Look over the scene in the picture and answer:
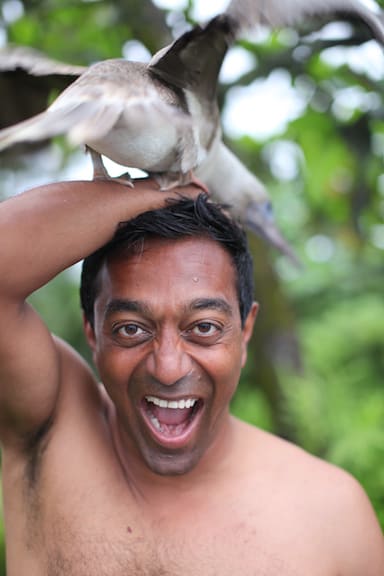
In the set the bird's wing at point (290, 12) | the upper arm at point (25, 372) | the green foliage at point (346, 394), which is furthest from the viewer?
the green foliage at point (346, 394)

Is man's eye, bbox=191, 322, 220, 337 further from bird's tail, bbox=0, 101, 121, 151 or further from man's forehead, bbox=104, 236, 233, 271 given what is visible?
bird's tail, bbox=0, 101, 121, 151

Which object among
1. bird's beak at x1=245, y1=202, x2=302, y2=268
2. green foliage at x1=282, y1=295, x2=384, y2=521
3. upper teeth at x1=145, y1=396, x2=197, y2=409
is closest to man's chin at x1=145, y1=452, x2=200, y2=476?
upper teeth at x1=145, y1=396, x2=197, y2=409

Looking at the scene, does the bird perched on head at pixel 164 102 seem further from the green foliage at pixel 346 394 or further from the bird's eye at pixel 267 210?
the green foliage at pixel 346 394

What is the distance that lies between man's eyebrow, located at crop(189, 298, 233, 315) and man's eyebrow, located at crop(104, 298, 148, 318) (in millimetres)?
99

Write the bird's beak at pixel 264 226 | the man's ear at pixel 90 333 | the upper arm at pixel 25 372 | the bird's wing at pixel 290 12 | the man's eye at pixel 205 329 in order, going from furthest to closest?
the bird's beak at pixel 264 226
the man's ear at pixel 90 333
the man's eye at pixel 205 329
the upper arm at pixel 25 372
the bird's wing at pixel 290 12

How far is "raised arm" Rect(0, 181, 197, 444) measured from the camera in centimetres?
138

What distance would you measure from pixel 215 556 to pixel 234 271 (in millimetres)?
602

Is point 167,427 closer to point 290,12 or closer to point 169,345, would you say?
point 169,345

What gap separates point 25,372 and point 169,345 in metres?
0.29

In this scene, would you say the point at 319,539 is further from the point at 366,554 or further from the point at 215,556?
the point at 215,556

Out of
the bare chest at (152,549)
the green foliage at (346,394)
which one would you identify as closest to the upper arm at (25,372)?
the bare chest at (152,549)

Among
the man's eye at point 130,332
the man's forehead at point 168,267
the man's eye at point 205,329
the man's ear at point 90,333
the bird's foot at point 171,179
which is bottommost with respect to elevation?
the man's ear at point 90,333

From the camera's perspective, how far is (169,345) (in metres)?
1.46

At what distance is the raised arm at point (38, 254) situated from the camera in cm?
138
